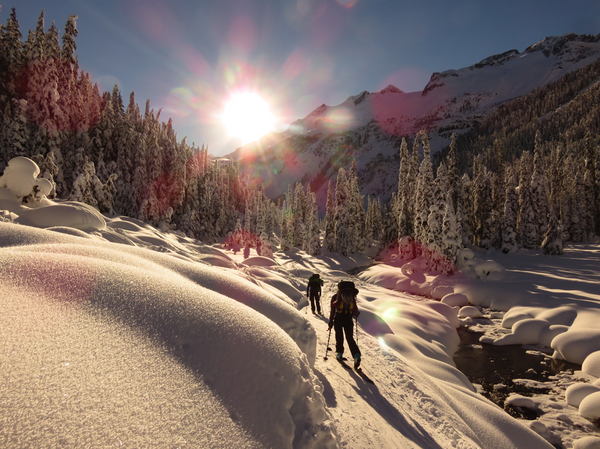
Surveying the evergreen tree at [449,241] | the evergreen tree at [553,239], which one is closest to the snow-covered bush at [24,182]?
the evergreen tree at [449,241]

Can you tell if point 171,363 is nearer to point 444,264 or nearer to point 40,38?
point 444,264

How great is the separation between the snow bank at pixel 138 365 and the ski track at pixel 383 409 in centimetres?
108

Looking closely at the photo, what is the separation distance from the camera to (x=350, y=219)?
141 ft

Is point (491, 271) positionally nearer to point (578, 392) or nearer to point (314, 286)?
point (578, 392)

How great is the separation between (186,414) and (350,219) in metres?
41.9

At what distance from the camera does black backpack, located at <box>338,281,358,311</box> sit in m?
6.07

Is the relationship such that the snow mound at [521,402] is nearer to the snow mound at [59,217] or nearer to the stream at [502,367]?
the stream at [502,367]

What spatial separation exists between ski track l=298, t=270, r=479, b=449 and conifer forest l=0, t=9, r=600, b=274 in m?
15.6

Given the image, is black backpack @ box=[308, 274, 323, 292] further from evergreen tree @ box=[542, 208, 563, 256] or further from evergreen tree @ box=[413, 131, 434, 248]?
evergreen tree @ box=[542, 208, 563, 256]

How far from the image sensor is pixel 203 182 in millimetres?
55188

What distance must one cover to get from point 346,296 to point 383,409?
2140 mm

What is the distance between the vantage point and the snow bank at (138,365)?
1.72 m

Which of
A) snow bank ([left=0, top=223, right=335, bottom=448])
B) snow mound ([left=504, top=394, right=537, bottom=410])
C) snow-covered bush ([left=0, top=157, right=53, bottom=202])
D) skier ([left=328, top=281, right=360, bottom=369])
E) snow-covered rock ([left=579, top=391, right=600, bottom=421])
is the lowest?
snow mound ([left=504, top=394, right=537, bottom=410])

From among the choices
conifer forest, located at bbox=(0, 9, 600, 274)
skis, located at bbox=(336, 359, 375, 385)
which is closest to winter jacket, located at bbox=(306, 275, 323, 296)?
skis, located at bbox=(336, 359, 375, 385)
